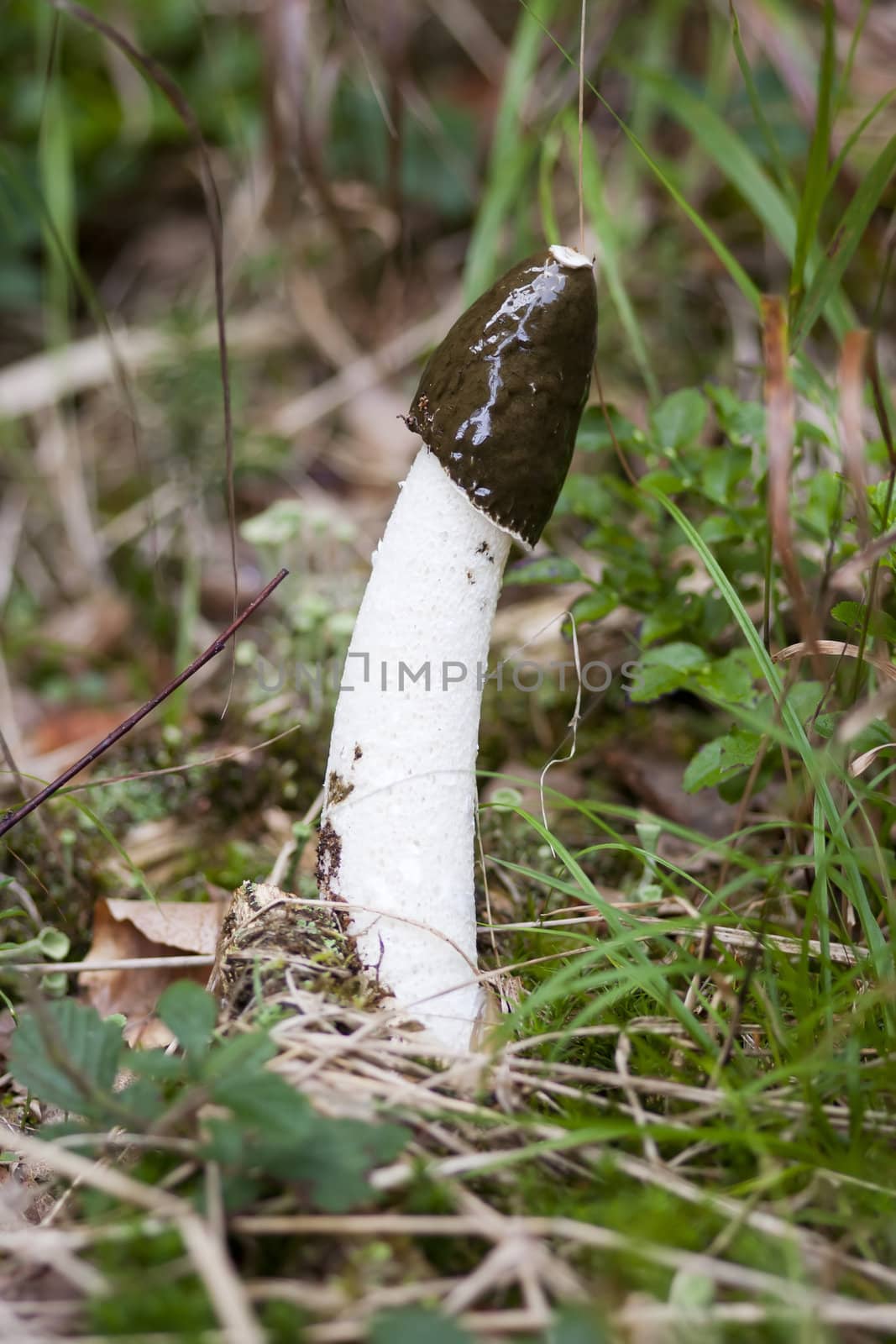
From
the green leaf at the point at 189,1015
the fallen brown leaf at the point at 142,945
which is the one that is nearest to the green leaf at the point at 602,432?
the fallen brown leaf at the point at 142,945

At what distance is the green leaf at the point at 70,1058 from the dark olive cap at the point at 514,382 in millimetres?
1270

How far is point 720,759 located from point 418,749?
710 mm

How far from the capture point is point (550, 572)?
9.80ft

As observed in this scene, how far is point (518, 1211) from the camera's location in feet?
5.66

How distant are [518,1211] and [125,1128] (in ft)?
2.23

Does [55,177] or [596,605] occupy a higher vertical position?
[55,177]

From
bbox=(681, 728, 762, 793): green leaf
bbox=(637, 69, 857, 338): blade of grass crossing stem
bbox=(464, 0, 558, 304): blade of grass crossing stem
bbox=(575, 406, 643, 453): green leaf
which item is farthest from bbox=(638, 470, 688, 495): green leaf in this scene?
bbox=(464, 0, 558, 304): blade of grass crossing stem

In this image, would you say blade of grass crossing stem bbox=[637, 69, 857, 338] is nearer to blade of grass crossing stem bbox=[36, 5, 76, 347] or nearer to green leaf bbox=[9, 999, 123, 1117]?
blade of grass crossing stem bbox=[36, 5, 76, 347]

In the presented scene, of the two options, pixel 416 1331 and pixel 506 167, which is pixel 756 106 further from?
pixel 416 1331

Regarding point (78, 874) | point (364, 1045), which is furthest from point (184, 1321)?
point (78, 874)

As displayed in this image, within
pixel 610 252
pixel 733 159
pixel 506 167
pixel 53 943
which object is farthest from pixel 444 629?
pixel 506 167

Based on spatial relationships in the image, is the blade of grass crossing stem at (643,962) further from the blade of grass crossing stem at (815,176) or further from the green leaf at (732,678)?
the blade of grass crossing stem at (815,176)

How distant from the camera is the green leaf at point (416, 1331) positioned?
4.39 feet

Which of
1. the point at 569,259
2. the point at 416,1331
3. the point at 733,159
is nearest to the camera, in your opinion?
the point at 416,1331
